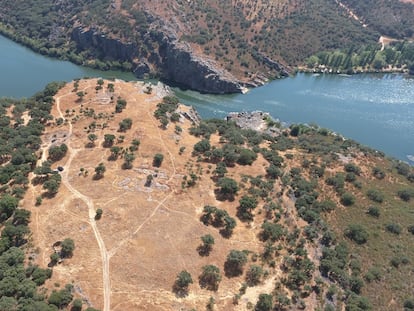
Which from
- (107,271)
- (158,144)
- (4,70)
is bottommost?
(4,70)

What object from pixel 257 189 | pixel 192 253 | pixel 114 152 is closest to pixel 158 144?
pixel 114 152

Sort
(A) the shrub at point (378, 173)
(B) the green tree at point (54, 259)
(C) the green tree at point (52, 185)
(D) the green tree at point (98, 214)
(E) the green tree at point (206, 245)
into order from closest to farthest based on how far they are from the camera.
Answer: (B) the green tree at point (54, 259) → (E) the green tree at point (206, 245) → (D) the green tree at point (98, 214) → (C) the green tree at point (52, 185) → (A) the shrub at point (378, 173)

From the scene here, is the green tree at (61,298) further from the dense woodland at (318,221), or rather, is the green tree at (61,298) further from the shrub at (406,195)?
the shrub at (406,195)

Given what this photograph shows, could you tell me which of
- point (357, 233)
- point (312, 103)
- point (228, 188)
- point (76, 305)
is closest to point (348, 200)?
point (357, 233)

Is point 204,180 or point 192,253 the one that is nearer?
point 192,253

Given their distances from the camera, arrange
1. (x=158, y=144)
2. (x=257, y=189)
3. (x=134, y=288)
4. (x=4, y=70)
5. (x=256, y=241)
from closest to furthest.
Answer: (x=134, y=288)
(x=256, y=241)
(x=257, y=189)
(x=158, y=144)
(x=4, y=70)

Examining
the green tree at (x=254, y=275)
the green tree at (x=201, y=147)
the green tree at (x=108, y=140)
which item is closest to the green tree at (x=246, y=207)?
the green tree at (x=254, y=275)

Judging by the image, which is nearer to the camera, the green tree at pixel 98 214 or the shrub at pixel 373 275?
the shrub at pixel 373 275

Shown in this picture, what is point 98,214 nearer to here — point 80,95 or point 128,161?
point 128,161

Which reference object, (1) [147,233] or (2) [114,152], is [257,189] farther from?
(2) [114,152]
